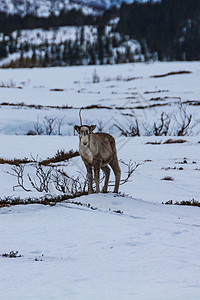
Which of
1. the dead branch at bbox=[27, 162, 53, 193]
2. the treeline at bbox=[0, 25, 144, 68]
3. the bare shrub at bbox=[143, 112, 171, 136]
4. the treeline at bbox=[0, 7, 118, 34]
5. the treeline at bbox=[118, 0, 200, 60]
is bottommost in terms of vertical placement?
the dead branch at bbox=[27, 162, 53, 193]

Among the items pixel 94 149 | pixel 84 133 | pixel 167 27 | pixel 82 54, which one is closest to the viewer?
pixel 84 133

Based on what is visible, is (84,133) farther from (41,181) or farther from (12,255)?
(41,181)

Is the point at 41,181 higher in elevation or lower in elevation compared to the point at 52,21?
lower

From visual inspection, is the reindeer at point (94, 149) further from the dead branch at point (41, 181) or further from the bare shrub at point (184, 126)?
the bare shrub at point (184, 126)

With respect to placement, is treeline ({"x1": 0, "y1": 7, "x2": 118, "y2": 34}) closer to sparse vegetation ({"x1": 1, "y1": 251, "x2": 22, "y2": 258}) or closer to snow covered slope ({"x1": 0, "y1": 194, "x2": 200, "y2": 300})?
snow covered slope ({"x1": 0, "y1": 194, "x2": 200, "y2": 300})

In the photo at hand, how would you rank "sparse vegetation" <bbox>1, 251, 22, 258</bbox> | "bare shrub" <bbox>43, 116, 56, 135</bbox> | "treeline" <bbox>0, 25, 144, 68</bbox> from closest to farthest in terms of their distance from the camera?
"sparse vegetation" <bbox>1, 251, 22, 258</bbox>, "bare shrub" <bbox>43, 116, 56, 135</bbox>, "treeline" <bbox>0, 25, 144, 68</bbox>

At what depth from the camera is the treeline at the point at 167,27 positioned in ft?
217

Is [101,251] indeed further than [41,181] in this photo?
No

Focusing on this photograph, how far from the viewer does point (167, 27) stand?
76625 mm

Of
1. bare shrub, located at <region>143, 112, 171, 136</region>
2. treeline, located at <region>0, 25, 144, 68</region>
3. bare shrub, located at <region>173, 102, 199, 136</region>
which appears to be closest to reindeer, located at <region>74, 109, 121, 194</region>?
bare shrub, located at <region>173, 102, 199, 136</region>

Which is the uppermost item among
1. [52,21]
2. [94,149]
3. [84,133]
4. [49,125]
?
[52,21]

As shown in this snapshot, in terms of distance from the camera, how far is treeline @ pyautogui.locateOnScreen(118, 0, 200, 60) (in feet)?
217

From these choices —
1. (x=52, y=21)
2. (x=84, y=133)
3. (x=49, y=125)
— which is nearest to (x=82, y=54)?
(x=49, y=125)

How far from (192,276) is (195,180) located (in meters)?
6.77
